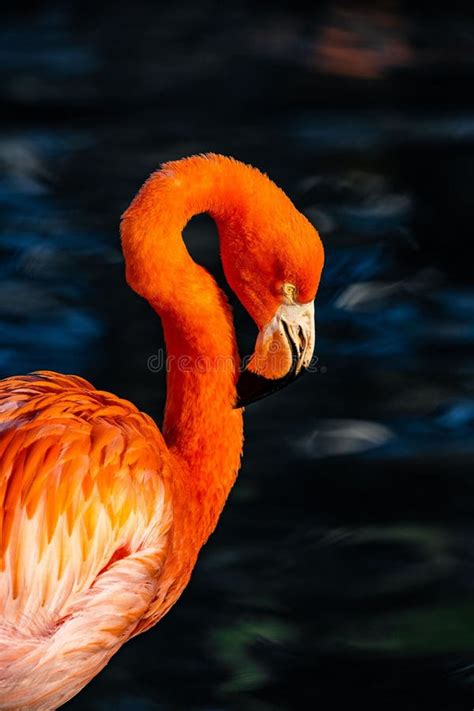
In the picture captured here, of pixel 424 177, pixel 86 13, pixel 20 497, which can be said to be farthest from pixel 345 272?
pixel 86 13

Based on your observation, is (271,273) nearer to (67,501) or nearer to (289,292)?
(289,292)

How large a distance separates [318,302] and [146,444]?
2.25 meters

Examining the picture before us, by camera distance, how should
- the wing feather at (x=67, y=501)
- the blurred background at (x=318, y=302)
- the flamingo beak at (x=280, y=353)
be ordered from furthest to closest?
1. the blurred background at (x=318, y=302)
2. the flamingo beak at (x=280, y=353)
3. the wing feather at (x=67, y=501)

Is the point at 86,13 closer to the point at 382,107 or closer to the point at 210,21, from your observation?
the point at 210,21

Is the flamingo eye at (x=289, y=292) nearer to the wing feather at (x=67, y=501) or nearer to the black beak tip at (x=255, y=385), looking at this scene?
the black beak tip at (x=255, y=385)

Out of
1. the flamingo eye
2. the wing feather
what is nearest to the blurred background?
the wing feather

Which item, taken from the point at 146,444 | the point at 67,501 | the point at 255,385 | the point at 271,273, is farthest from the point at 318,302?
the point at 67,501

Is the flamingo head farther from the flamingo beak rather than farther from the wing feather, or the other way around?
the wing feather

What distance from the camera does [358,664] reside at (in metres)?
3.44

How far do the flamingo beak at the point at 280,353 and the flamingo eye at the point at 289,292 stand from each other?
0.01 metres

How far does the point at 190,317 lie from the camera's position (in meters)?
3.07

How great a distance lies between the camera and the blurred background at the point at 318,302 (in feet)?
11.5
